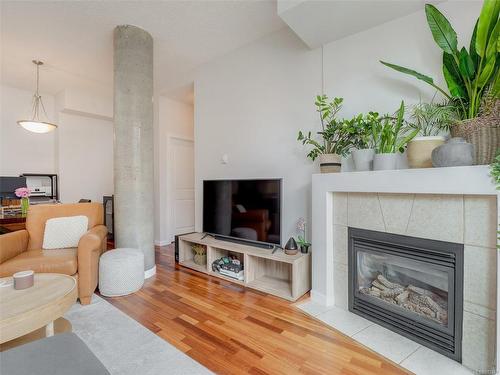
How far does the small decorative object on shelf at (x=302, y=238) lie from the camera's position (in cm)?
260

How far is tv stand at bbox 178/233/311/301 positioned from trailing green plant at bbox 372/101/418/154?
1208mm

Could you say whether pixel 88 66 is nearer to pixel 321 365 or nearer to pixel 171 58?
pixel 171 58

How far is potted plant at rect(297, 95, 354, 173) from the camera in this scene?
7.49 feet

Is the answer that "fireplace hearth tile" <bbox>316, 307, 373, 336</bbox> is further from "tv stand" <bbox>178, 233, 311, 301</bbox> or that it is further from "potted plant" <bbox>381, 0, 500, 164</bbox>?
"potted plant" <bbox>381, 0, 500, 164</bbox>

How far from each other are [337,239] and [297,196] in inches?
27.5

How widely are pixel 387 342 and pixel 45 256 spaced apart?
113 inches

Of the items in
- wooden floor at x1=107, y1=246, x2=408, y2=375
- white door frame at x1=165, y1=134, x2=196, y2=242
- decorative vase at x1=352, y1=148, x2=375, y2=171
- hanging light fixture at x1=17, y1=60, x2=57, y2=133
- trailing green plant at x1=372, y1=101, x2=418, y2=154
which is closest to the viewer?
wooden floor at x1=107, y1=246, x2=408, y2=375

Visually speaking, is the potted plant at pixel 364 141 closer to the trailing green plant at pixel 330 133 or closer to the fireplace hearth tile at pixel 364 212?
the trailing green plant at pixel 330 133

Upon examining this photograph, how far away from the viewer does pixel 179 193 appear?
4.97 m

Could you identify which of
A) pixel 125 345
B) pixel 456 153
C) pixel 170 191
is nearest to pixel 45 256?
pixel 125 345

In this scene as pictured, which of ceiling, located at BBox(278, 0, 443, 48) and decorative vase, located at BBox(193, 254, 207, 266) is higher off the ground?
ceiling, located at BBox(278, 0, 443, 48)

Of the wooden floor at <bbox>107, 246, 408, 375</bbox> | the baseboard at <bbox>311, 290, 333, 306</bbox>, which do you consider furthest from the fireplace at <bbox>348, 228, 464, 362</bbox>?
the wooden floor at <bbox>107, 246, 408, 375</bbox>

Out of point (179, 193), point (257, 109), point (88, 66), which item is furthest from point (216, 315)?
point (88, 66)

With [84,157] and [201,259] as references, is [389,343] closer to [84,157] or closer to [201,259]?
[201,259]
